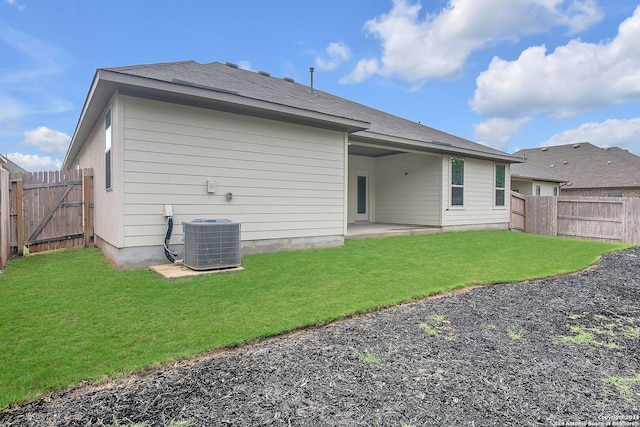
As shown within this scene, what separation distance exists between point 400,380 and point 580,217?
1185cm

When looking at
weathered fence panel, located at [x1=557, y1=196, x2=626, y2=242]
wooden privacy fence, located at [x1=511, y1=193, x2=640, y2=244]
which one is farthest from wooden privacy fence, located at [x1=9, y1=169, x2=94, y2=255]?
weathered fence panel, located at [x1=557, y1=196, x2=626, y2=242]

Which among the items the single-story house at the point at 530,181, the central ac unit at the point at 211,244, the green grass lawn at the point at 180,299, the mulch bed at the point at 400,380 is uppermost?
the single-story house at the point at 530,181

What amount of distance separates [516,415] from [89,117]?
8.26 meters

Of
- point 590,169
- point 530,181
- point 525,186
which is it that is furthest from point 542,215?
point 590,169

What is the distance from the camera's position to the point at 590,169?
22.4m

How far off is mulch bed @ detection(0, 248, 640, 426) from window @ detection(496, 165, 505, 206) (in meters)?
9.76

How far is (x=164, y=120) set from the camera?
5.59 meters

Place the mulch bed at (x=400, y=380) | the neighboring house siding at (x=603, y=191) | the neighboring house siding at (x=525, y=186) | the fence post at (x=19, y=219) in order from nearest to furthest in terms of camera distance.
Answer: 1. the mulch bed at (x=400, y=380)
2. the fence post at (x=19, y=219)
3. the neighboring house siding at (x=525, y=186)
4. the neighboring house siding at (x=603, y=191)

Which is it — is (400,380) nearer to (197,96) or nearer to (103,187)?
(197,96)

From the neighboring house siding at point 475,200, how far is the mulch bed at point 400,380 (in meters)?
7.49

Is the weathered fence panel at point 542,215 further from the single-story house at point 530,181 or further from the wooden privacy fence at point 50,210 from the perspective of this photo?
the wooden privacy fence at point 50,210

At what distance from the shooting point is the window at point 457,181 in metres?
11.1

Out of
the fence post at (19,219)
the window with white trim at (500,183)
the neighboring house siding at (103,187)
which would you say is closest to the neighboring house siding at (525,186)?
the window with white trim at (500,183)

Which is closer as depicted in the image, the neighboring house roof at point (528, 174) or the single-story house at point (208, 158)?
the single-story house at point (208, 158)
